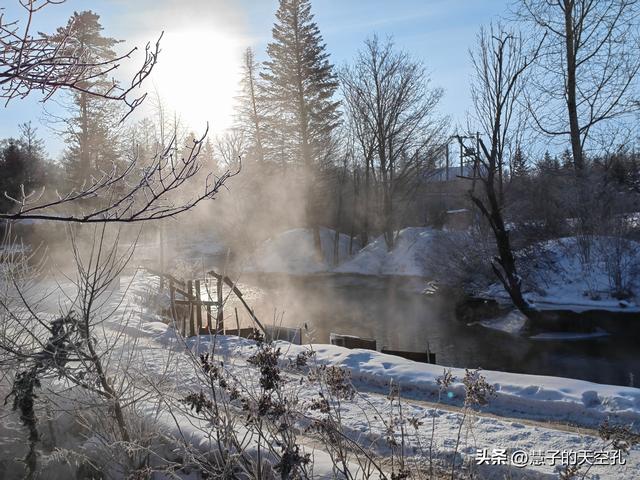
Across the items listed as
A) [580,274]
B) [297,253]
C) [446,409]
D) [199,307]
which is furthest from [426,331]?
[297,253]

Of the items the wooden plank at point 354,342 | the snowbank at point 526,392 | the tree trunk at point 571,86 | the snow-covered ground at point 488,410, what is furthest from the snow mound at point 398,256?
the snow-covered ground at point 488,410

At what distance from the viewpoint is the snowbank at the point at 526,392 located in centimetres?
624

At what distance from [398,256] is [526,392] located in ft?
→ 74.7

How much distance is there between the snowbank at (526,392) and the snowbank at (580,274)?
10.7 meters

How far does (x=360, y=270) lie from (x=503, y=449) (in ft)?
83.1

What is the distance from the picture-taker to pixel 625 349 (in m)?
12.9

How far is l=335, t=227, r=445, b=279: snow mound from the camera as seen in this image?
91.0ft

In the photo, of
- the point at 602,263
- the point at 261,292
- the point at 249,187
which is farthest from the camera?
the point at 249,187

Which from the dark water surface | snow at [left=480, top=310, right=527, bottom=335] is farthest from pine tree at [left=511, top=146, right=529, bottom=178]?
snow at [left=480, top=310, right=527, bottom=335]

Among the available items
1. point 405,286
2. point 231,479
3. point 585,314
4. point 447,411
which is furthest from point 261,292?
point 231,479

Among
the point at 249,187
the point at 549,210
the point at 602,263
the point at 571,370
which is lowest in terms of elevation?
the point at 571,370

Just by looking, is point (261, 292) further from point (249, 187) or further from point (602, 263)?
point (249, 187)

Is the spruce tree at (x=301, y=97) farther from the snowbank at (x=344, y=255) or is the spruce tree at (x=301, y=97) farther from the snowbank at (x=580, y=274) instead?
the snowbank at (x=580, y=274)

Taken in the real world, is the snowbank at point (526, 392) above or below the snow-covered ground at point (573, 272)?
below
